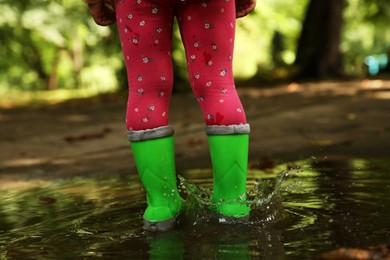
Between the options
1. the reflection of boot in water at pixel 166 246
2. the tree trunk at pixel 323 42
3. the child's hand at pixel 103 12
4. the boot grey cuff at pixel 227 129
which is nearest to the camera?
the reflection of boot in water at pixel 166 246

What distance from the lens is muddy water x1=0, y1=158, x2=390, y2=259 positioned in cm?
196

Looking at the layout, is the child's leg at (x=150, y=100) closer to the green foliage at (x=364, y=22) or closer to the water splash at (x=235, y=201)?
the water splash at (x=235, y=201)

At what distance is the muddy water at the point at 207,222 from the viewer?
196 cm

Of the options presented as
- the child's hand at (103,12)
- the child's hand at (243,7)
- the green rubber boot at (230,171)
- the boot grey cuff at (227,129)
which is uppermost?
the child's hand at (103,12)

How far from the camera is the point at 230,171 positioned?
7.61 feet

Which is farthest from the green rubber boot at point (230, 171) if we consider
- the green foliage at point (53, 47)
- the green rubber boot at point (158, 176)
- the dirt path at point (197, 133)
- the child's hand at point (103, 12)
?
the green foliage at point (53, 47)

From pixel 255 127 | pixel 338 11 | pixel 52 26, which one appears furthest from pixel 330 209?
pixel 52 26

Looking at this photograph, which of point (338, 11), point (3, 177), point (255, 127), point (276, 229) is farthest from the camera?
point (338, 11)

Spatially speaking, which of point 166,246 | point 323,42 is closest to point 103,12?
point 166,246

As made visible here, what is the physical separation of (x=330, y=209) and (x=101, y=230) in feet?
2.88

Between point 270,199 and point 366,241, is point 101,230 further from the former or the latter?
point 366,241

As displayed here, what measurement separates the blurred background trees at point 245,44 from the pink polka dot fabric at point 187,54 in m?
9.02

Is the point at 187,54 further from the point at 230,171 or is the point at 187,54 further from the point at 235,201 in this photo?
the point at 235,201

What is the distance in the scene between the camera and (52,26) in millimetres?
16156
